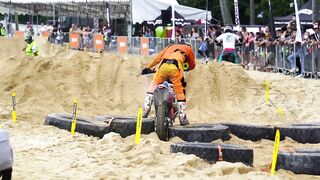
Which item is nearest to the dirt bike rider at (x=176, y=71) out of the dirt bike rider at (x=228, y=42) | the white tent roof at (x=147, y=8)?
the dirt bike rider at (x=228, y=42)

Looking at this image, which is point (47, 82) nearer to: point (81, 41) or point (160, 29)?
point (160, 29)

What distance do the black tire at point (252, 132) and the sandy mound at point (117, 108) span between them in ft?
0.55

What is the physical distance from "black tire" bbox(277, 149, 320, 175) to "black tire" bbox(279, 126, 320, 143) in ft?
8.61

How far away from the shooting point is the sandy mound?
28.1 ft

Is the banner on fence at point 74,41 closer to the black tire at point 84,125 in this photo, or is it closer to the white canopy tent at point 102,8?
the white canopy tent at point 102,8

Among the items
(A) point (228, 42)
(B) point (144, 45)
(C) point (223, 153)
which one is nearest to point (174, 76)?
(C) point (223, 153)

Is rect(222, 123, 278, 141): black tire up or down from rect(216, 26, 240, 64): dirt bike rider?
down

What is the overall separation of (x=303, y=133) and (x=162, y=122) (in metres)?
2.35

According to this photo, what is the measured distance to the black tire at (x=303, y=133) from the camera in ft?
37.0

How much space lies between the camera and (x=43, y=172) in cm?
855

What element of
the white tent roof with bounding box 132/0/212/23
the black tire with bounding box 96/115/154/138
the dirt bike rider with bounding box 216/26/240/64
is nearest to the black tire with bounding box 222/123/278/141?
the black tire with bounding box 96/115/154/138

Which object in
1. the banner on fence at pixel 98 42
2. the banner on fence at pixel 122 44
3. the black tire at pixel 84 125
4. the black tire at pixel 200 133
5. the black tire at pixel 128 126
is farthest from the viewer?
the banner on fence at pixel 98 42

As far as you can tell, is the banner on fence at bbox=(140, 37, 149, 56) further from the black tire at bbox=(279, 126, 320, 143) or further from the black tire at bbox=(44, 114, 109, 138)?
the black tire at bbox=(279, 126, 320, 143)

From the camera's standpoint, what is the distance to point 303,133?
1139cm
